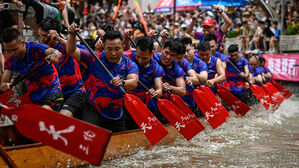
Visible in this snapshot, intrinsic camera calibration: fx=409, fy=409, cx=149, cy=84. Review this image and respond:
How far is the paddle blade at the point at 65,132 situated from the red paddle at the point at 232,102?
508cm

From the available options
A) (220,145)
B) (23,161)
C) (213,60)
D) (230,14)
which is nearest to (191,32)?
(213,60)

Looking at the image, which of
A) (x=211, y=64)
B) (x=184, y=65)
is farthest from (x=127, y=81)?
(x=211, y=64)

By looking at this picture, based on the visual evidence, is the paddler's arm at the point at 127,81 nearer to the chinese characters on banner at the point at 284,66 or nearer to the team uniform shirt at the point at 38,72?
the team uniform shirt at the point at 38,72

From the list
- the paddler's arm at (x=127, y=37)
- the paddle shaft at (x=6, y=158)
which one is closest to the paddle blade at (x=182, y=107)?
the paddler's arm at (x=127, y=37)

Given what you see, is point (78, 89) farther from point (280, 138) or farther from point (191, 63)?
point (280, 138)

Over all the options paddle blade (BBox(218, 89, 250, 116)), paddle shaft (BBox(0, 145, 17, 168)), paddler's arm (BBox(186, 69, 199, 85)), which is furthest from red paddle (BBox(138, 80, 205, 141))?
paddle shaft (BBox(0, 145, 17, 168))

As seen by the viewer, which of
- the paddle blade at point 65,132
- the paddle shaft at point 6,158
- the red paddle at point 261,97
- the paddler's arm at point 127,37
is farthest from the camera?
the red paddle at point 261,97

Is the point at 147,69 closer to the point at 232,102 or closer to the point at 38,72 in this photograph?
the point at 38,72

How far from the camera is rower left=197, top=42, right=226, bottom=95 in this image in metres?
7.25

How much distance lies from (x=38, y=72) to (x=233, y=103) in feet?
15.2

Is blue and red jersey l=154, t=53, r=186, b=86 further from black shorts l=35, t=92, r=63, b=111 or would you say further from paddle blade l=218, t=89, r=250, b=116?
paddle blade l=218, t=89, r=250, b=116

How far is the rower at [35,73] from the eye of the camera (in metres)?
4.27

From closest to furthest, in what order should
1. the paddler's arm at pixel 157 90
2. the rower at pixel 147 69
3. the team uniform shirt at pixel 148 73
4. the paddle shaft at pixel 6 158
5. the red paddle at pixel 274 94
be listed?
the paddle shaft at pixel 6 158
the rower at pixel 147 69
the paddler's arm at pixel 157 90
the team uniform shirt at pixel 148 73
the red paddle at pixel 274 94

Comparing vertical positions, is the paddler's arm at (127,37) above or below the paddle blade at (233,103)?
above
